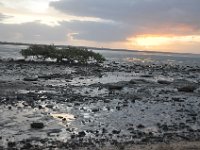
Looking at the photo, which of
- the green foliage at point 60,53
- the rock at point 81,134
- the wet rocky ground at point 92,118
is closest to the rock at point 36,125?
the wet rocky ground at point 92,118

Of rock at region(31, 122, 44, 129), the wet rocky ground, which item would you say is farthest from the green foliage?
rock at region(31, 122, 44, 129)

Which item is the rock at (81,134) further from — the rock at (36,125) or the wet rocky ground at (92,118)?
the rock at (36,125)

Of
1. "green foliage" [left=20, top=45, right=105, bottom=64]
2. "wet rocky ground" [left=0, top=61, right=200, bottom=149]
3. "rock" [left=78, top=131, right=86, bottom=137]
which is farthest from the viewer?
"green foliage" [left=20, top=45, right=105, bottom=64]

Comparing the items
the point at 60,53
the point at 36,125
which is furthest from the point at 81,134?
the point at 60,53

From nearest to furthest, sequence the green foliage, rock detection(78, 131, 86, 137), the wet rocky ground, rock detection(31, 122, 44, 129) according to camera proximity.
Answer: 1. the wet rocky ground
2. rock detection(78, 131, 86, 137)
3. rock detection(31, 122, 44, 129)
4. the green foliage

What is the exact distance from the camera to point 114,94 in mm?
31875

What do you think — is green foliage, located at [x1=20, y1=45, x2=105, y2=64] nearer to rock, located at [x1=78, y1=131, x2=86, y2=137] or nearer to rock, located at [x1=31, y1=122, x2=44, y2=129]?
rock, located at [x1=31, y1=122, x2=44, y2=129]

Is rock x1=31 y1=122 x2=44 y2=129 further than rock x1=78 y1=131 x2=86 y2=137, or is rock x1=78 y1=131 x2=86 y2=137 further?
rock x1=31 y1=122 x2=44 y2=129

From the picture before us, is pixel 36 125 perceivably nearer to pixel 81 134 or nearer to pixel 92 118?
pixel 81 134

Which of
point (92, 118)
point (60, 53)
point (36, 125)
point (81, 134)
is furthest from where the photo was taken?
point (60, 53)

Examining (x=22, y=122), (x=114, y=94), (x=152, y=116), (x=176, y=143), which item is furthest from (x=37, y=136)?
(x=114, y=94)

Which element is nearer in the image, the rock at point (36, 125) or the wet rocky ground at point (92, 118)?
the wet rocky ground at point (92, 118)

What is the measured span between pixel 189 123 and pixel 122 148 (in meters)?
7.26

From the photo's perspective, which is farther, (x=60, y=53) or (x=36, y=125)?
(x=60, y=53)
